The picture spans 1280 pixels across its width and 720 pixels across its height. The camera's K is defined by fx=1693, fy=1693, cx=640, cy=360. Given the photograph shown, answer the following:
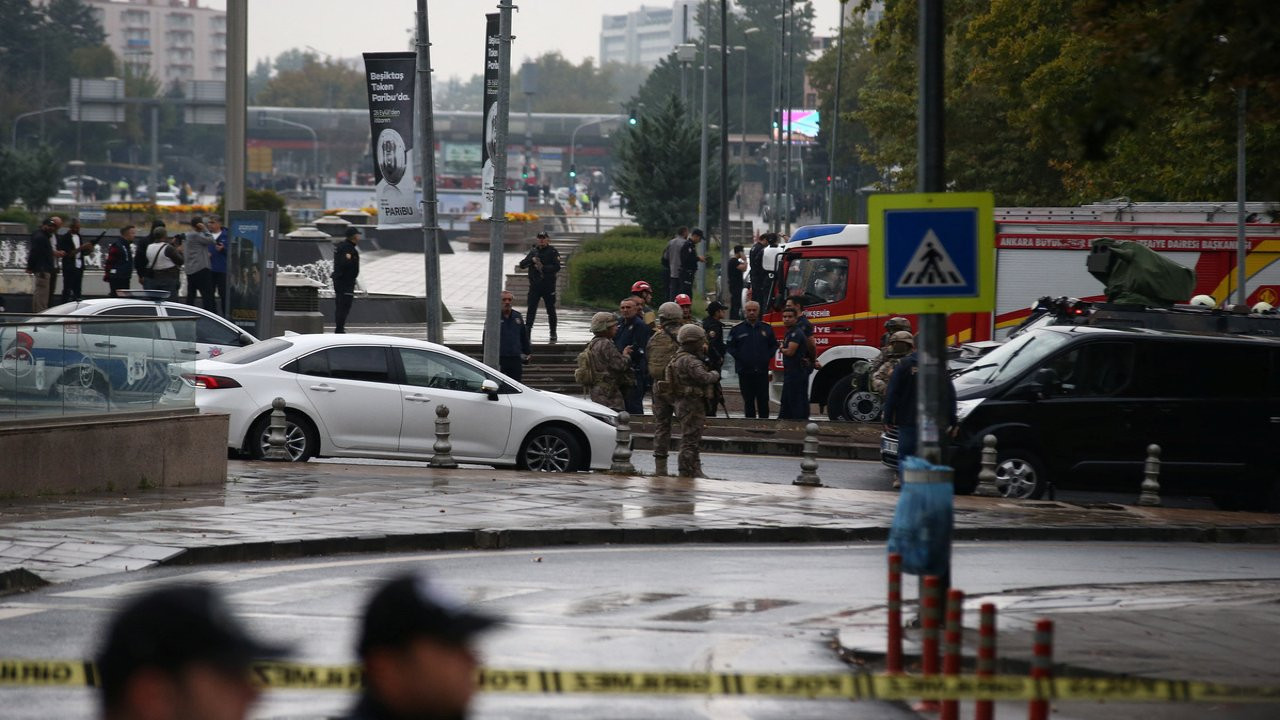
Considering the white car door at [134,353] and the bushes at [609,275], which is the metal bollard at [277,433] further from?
the bushes at [609,275]

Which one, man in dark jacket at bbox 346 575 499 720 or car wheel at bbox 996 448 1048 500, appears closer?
man in dark jacket at bbox 346 575 499 720

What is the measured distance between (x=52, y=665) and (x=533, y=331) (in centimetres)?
2931

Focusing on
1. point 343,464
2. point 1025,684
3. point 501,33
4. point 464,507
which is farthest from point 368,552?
point 501,33

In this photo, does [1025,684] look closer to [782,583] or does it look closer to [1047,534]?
[782,583]

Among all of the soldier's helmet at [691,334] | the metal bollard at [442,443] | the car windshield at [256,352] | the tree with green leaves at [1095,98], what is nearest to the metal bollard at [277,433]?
the car windshield at [256,352]

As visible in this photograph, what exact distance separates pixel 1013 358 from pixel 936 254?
9.16 m

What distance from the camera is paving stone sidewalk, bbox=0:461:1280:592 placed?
1179cm

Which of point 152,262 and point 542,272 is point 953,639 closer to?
point 152,262

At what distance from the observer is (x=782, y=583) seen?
1150 cm

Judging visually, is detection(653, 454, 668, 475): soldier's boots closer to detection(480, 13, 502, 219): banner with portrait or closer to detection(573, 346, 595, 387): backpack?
detection(573, 346, 595, 387): backpack

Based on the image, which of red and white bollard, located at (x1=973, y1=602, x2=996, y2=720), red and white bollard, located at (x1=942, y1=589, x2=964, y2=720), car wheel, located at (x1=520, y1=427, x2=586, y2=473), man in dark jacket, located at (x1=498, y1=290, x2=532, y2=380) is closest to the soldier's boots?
car wheel, located at (x1=520, y1=427, x2=586, y2=473)

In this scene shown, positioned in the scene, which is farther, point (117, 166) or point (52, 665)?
point (117, 166)

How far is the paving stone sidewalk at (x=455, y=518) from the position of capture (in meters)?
11.8

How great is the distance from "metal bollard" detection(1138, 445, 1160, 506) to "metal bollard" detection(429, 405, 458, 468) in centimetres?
691
